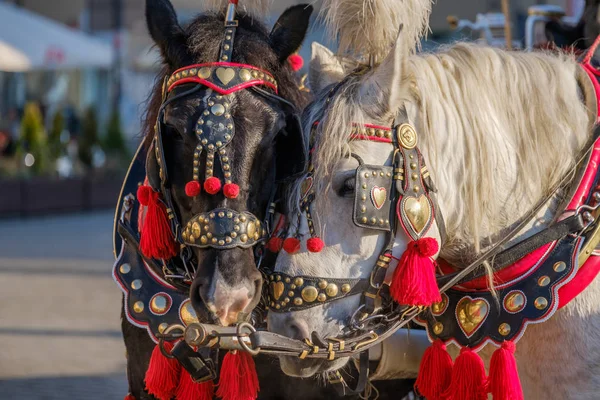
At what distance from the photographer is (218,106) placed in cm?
217

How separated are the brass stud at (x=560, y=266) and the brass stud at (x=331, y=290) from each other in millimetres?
623

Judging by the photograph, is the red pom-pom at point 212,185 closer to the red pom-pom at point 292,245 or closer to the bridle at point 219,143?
the bridle at point 219,143

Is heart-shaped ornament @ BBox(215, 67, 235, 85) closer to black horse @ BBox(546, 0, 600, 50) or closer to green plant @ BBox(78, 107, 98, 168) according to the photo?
black horse @ BBox(546, 0, 600, 50)

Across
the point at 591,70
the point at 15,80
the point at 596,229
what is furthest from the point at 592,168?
the point at 15,80

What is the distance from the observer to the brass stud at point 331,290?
2.16m

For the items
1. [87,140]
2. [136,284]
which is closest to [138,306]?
[136,284]

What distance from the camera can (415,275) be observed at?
7.13 feet

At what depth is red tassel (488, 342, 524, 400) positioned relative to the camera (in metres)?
2.25

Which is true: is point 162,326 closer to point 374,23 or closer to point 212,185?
point 212,185

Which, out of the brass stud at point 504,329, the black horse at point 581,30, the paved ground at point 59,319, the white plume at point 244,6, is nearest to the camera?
the brass stud at point 504,329

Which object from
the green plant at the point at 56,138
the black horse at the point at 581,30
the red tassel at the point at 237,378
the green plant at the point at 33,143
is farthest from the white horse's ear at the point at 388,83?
the green plant at the point at 56,138

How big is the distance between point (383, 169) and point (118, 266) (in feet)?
3.28

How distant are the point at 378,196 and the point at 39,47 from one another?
11291mm

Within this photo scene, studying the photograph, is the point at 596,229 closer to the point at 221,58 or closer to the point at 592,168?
the point at 592,168
